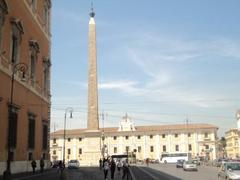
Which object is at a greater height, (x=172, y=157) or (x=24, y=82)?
(x=24, y=82)

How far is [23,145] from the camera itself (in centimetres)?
3397

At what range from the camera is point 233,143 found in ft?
424

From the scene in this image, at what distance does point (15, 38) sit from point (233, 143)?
106m

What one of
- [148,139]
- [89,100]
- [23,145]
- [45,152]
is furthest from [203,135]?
[23,145]

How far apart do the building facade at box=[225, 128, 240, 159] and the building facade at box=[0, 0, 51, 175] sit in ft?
287

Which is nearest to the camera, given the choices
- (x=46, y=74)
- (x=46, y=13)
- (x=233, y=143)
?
(x=46, y=74)

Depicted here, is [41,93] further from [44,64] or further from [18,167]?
[18,167]

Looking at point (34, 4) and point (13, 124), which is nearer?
point (13, 124)

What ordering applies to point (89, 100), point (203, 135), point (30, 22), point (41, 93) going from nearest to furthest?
point (30, 22), point (41, 93), point (89, 100), point (203, 135)

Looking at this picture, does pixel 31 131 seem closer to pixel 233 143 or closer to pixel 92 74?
pixel 92 74

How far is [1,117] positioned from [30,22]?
11.6 metres

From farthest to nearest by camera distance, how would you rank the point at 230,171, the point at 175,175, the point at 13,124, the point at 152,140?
the point at 152,140 < the point at 175,175 < the point at 13,124 < the point at 230,171

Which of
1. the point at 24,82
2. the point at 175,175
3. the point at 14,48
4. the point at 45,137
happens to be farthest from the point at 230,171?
the point at 45,137

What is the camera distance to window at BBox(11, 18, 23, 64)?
104 feet
